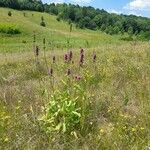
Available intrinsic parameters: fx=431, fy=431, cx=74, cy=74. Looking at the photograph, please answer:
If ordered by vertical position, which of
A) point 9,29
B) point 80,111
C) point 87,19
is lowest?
point 87,19

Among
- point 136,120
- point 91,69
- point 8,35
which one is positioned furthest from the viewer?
point 8,35

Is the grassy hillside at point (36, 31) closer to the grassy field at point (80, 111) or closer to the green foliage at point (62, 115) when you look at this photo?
the grassy field at point (80, 111)

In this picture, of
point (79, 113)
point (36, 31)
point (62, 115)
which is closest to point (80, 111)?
point (79, 113)

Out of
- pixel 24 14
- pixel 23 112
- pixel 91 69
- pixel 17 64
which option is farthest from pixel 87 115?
pixel 24 14

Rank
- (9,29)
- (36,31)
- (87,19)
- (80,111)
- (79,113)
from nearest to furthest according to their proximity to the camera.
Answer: (79,113) → (80,111) → (36,31) → (9,29) → (87,19)

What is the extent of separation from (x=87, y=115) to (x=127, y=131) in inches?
26.1

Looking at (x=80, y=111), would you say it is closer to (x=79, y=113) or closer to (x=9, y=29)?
(x=79, y=113)

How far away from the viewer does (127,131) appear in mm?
5570

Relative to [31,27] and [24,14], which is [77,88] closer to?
[31,27]

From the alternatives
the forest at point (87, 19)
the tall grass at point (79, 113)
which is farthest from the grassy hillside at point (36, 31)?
the tall grass at point (79, 113)

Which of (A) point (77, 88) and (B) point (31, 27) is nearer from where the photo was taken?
(A) point (77, 88)

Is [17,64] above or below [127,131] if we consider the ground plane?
below

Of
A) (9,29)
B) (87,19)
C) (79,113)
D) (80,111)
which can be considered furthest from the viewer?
(87,19)

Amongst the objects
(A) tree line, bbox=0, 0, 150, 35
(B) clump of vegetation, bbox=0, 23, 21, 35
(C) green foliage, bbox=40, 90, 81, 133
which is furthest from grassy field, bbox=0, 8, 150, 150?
(A) tree line, bbox=0, 0, 150, 35
